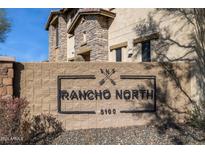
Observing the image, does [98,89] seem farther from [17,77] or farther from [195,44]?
[195,44]

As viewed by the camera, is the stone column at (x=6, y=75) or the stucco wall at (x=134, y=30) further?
the stucco wall at (x=134, y=30)

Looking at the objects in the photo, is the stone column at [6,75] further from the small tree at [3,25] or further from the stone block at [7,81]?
the small tree at [3,25]

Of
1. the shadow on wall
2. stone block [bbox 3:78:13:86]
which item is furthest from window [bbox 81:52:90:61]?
stone block [bbox 3:78:13:86]

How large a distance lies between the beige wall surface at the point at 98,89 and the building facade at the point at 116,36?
1632 millimetres

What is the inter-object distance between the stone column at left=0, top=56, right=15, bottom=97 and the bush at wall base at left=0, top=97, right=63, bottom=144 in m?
0.50

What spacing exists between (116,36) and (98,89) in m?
6.19

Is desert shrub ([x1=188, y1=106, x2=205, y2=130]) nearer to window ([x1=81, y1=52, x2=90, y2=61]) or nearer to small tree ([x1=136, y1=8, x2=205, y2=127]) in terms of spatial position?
small tree ([x1=136, y1=8, x2=205, y2=127])

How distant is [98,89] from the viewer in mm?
9742

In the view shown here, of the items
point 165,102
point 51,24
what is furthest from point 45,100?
point 51,24

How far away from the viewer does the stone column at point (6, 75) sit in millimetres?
8898

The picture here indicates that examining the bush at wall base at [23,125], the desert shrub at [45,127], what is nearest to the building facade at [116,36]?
the desert shrub at [45,127]

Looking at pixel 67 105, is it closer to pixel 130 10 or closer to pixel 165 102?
pixel 165 102

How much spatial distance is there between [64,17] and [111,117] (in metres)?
15.6

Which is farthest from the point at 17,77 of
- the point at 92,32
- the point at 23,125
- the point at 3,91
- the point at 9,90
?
the point at 92,32
